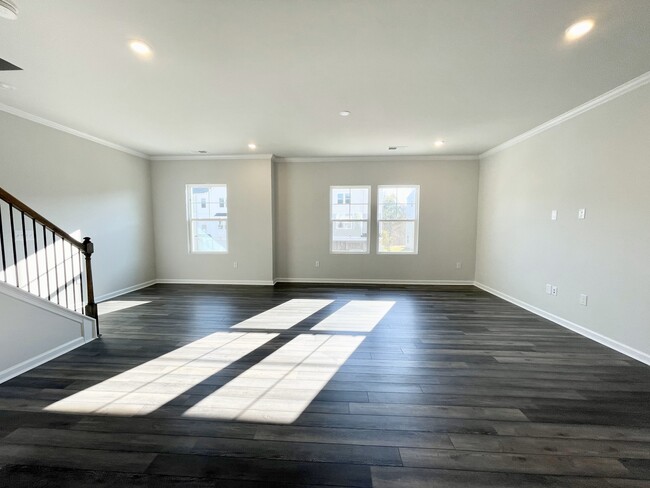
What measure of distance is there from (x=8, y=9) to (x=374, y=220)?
5.26 meters

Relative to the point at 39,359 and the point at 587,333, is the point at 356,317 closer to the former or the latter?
the point at 587,333

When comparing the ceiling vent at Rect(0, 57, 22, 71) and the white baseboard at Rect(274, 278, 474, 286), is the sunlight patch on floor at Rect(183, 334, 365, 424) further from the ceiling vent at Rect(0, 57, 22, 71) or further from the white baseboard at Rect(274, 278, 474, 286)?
the ceiling vent at Rect(0, 57, 22, 71)

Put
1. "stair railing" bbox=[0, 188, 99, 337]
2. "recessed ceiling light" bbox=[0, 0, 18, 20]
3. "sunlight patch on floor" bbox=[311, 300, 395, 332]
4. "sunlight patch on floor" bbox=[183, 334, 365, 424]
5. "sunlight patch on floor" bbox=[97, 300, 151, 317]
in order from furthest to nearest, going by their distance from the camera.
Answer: "sunlight patch on floor" bbox=[97, 300, 151, 317] < "sunlight patch on floor" bbox=[311, 300, 395, 332] < "stair railing" bbox=[0, 188, 99, 337] < "sunlight patch on floor" bbox=[183, 334, 365, 424] < "recessed ceiling light" bbox=[0, 0, 18, 20]

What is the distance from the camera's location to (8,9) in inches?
63.3

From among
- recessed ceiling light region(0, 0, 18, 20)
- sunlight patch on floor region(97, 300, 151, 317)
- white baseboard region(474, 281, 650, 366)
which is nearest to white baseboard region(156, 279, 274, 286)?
sunlight patch on floor region(97, 300, 151, 317)

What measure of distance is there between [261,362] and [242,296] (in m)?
2.48

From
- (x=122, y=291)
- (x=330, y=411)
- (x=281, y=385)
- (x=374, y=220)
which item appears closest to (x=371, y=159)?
(x=374, y=220)

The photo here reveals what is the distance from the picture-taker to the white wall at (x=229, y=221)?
5.66 meters

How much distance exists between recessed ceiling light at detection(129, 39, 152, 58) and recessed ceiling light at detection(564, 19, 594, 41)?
310 cm

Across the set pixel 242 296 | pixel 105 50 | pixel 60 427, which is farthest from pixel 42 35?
pixel 242 296

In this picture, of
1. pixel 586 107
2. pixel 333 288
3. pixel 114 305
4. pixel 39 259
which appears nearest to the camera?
pixel 586 107

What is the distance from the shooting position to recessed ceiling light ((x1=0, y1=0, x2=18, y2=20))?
1.57 meters

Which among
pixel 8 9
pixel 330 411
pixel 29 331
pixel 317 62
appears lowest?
pixel 330 411

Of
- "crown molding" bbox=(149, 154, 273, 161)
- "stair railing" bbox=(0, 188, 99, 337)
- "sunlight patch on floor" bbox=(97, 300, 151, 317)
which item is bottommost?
"sunlight patch on floor" bbox=(97, 300, 151, 317)
